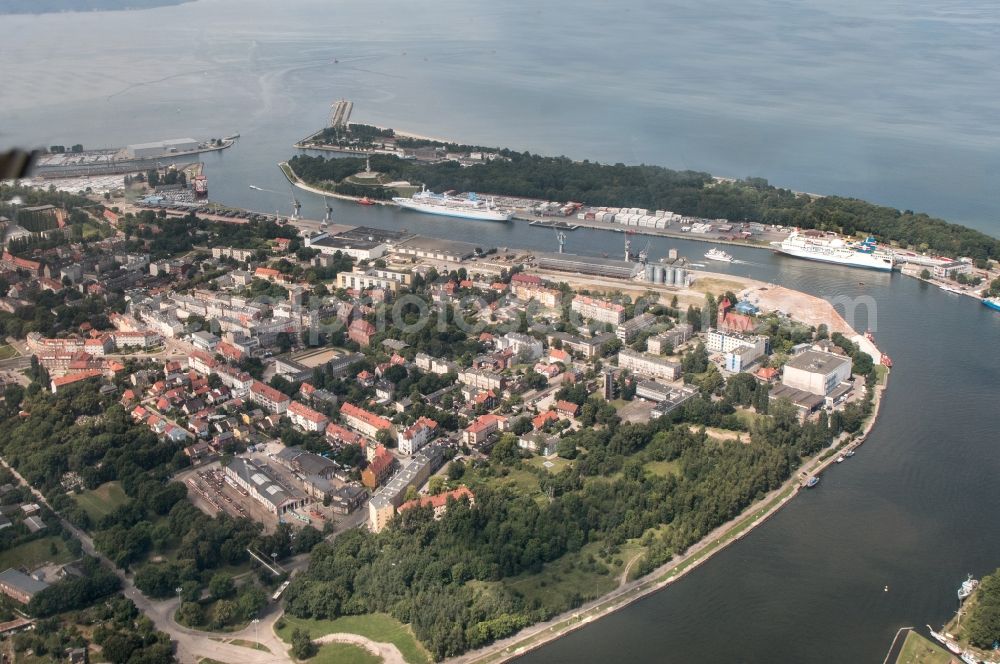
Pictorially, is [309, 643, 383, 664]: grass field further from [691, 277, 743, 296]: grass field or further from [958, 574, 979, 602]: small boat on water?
[691, 277, 743, 296]: grass field

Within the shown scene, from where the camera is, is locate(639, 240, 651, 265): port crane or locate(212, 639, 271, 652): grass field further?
locate(639, 240, 651, 265): port crane

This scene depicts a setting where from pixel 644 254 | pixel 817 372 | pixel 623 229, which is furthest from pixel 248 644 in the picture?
pixel 623 229

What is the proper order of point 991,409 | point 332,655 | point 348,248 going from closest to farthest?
1. point 332,655
2. point 991,409
3. point 348,248

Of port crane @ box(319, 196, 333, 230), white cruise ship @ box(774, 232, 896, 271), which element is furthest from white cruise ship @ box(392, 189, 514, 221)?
white cruise ship @ box(774, 232, 896, 271)

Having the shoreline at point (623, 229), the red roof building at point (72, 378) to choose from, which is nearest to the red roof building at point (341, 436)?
the red roof building at point (72, 378)

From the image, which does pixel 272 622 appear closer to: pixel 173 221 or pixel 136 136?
pixel 173 221

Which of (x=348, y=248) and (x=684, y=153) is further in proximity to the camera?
(x=684, y=153)

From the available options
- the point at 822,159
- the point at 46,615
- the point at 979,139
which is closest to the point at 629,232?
the point at 822,159
